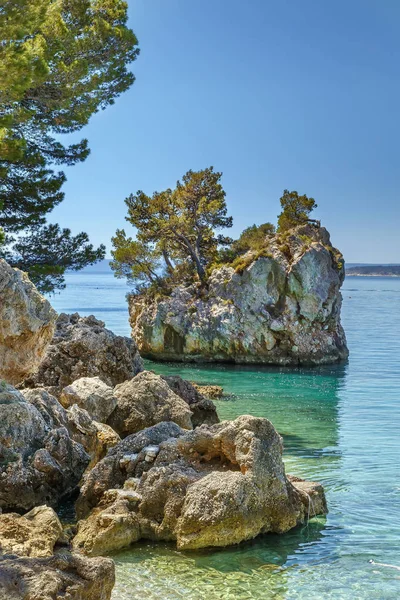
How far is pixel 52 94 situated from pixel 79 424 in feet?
43.8

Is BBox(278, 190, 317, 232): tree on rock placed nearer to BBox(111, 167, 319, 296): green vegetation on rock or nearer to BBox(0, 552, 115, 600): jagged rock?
BBox(111, 167, 319, 296): green vegetation on rock

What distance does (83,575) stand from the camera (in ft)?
20.1

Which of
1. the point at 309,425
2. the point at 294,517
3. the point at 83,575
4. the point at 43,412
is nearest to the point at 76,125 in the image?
the point at 309,425

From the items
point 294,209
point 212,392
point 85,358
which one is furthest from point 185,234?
point 85,358

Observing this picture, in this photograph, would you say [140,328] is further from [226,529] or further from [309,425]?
[226,529]

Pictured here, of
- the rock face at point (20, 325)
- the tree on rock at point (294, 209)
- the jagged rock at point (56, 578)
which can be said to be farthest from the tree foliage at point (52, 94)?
the tree on rock at point (294, 209)

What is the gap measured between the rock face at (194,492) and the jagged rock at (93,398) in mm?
2303

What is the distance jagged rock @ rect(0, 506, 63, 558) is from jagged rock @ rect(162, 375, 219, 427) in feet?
27.0

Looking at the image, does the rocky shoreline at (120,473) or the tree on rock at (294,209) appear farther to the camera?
→ the tree on rock at (294,209)

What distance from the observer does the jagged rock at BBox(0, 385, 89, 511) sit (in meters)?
10.3

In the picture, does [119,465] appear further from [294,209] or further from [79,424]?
[294,209]

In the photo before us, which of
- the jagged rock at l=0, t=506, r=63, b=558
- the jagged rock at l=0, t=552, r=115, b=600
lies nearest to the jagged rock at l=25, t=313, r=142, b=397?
the jagged rock at l=0, t=506, r=63, b=558

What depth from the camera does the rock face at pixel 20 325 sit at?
1190cm

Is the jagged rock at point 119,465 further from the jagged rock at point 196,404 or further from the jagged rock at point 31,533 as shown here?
the jagged rock at point 196,404
